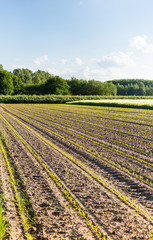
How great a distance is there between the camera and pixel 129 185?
583 cm

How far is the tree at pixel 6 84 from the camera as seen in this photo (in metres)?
82.6

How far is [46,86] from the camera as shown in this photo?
303 feet

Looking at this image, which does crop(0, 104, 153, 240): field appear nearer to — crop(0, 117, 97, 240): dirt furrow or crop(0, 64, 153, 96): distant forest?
crop(0, 117, 97, 240): dirt furrow

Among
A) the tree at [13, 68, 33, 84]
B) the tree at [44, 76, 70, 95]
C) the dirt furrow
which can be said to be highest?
the tree at [13, 68, 33, 84]

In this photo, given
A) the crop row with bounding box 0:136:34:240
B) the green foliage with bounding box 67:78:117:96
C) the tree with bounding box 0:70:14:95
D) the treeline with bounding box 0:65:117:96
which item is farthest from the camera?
the green foliage with bounding box 67:78:117:96

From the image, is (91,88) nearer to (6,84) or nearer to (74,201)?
(6,84)

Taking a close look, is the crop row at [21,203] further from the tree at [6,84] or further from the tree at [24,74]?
the tree at [24,74]

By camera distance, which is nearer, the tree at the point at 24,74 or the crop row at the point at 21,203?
the crop row at the point at 21,203

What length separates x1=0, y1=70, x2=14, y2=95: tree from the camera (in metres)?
82.6

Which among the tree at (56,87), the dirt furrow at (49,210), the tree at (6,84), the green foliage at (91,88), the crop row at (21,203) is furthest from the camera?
the green foliage at (91,88)

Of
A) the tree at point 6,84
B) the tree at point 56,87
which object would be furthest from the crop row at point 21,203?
the tree at point 56,87

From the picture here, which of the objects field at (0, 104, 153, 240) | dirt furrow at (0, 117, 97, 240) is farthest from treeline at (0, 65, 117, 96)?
dirt furrow at (0, 117, 97, 240)

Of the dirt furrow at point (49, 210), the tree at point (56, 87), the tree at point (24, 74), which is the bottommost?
the dirt furrow at point (49, 210)

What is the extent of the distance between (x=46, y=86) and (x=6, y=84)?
687 inches
